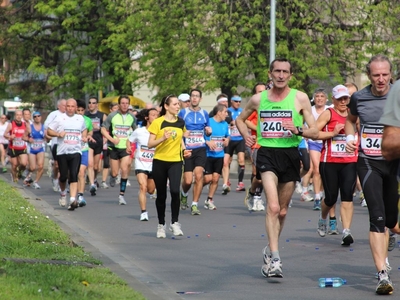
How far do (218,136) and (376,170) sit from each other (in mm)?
10008

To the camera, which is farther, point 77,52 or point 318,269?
point 77,52

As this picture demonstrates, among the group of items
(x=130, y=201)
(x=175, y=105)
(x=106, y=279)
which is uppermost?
(x=175, y=105)

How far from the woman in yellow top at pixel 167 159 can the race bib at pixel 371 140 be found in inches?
164

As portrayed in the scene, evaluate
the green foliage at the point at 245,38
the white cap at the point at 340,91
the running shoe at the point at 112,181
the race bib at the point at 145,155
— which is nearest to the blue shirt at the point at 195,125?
the race bib at the point at 145,155

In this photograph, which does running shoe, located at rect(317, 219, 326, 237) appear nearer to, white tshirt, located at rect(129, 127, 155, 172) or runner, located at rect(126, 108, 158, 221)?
runner, located at rect(126, 108, 158, 221)

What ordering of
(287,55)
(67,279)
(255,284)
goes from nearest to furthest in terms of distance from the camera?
1. (67,279)
2. (255,284)
3. (287,55)

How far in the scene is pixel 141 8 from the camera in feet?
121

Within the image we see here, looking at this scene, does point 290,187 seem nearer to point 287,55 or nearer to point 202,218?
point 202,218

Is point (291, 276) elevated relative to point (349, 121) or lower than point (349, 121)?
lower

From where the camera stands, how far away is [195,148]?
57.4ft

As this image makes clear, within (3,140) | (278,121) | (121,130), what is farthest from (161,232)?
(3,140)

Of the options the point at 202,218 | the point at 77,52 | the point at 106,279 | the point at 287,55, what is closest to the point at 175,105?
the point at 202,218

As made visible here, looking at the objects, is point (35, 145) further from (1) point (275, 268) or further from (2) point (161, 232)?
(1) point (275, 268)

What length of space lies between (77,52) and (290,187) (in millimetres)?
36928
